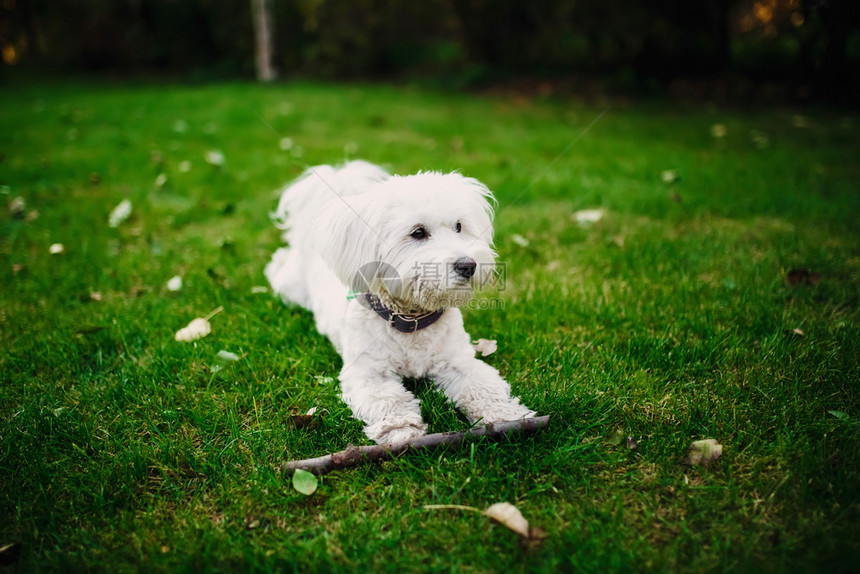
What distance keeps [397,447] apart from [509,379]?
0.76 m

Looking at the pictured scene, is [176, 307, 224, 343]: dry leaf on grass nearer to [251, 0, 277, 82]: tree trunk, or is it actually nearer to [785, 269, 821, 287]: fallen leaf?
[785, 269, 821, 287]: fallen leaf

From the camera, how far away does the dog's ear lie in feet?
7.57

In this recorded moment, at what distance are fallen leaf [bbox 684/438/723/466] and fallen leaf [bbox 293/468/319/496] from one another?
1.47m

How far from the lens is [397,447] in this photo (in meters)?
2.12

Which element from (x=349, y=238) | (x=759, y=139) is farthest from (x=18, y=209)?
(x=759, y=139)

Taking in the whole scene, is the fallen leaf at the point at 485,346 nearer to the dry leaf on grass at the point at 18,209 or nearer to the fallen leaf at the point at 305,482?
the fallen leaf at the point at 305,482

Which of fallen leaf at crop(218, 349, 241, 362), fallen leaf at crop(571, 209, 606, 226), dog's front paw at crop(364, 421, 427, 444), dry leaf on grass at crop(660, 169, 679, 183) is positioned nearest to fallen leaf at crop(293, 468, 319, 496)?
dog's front paw at crop(364, 421, 427, 444)

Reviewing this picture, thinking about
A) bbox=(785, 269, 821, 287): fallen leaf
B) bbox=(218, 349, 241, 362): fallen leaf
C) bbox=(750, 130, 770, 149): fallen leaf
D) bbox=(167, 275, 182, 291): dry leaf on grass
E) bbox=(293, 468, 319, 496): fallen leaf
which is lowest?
bbox=(167, 275, 182, 291): dry leaf on grass

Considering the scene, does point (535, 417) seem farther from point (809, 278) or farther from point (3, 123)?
point (3, 123)

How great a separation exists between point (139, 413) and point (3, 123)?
8388mm

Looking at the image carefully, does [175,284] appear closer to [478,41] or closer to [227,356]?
[227,356]

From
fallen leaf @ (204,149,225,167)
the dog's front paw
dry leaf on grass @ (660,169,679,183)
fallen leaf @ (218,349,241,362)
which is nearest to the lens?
the dog's front paw

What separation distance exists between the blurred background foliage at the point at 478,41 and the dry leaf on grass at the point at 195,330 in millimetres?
5481

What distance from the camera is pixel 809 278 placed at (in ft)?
11.1
